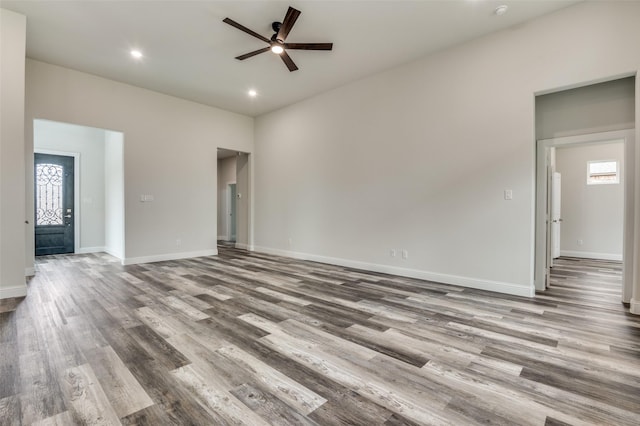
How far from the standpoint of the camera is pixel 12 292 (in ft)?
11.5

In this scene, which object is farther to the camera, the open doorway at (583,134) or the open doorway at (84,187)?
the open doorway at (84,187)

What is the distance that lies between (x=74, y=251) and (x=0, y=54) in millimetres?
5158

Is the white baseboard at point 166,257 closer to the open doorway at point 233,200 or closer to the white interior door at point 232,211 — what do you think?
the open doorway at point 233,200

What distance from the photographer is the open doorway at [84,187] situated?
21.3 feet

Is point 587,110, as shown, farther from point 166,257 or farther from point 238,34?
point 166,257

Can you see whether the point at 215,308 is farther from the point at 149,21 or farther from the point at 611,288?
the point at 611,288

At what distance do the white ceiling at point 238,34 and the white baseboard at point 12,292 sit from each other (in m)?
3.31

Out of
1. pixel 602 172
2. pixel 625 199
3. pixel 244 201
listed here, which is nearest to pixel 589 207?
pixel 602 172

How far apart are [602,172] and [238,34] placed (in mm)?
8171

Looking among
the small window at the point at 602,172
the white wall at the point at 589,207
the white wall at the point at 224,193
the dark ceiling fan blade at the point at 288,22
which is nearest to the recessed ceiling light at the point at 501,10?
the dark ceiling fan blade at the point at 288,22

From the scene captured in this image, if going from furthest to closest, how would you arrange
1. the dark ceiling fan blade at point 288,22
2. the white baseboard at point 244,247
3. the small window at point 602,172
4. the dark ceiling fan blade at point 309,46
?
the white baseboard at point 244,247
the small window at point 602,172
the dark ceiling fan blade at point 309,46
the dark ceiling fan blade at point 288,22

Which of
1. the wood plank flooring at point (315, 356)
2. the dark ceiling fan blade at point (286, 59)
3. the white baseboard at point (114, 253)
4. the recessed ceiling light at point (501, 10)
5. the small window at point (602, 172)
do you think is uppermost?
the recessed ceiling light at point (501, 10)

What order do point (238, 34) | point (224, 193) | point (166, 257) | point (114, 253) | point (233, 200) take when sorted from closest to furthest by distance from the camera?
point (238, 34) < point (166, 257) < point (114, 253) < point (233, 200) < point (224, 193)

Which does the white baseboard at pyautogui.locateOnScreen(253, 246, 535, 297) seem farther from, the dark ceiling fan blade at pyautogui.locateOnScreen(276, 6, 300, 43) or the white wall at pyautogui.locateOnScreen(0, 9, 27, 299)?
the white wall at pyautogui.locateOnScreen(0, 9, 27, 299)
